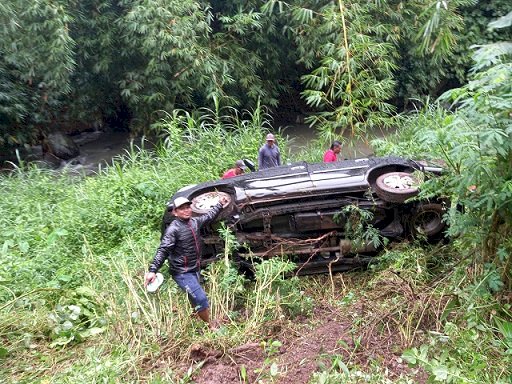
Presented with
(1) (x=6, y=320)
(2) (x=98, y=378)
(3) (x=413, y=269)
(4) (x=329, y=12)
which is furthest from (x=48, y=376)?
(4) (x=329, y=12)

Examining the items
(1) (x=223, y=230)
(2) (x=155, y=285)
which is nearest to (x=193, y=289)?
(2) (x=155, y=285)

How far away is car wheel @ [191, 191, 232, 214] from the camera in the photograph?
523 cm

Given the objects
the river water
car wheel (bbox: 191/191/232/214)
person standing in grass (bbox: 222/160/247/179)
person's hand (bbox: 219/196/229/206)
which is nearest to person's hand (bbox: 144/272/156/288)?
car wheel (bbox: 191/191/232/214)

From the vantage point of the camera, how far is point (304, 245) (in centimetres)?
529

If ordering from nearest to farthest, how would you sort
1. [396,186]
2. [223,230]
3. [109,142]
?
[223,230]
[396,186]
[109,142]

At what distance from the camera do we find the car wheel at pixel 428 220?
17.1 ft

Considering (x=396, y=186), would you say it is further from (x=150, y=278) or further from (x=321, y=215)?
(x=150, y=278)

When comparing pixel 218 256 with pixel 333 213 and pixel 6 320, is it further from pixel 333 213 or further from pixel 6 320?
pixel 6 320

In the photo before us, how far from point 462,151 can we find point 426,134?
0.42m

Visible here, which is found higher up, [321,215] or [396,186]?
[396,186]

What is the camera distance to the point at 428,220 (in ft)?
17.6

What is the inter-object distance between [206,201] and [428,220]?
2253 mm

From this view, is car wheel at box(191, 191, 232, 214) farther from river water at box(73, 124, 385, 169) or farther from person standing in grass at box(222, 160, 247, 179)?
river water at box(73, 124, 385, 169)

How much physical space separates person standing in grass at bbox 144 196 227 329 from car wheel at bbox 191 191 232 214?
45 centimetres
